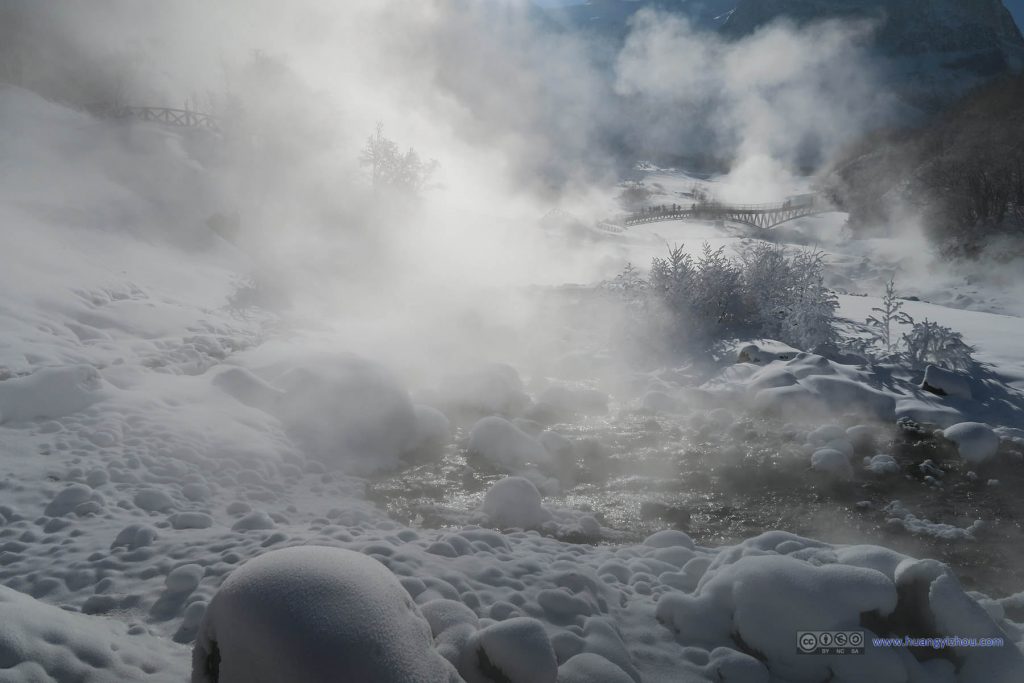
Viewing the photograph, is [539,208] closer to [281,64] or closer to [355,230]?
[281,64]

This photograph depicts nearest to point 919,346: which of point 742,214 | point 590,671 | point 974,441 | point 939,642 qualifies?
point 974,441

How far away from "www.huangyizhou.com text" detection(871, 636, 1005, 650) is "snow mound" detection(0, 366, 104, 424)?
19.4 ft

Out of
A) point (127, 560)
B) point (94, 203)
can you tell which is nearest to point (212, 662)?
point (127, 560)

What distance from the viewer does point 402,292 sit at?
45.6ft

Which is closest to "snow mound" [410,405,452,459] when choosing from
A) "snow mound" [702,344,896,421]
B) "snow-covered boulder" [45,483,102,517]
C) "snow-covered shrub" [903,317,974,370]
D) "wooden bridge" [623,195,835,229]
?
"snow-covered boulder" [45,483,102,517]

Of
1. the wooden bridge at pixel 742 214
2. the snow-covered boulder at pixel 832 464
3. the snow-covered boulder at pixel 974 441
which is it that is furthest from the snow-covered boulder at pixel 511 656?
the wooden bridge at pixel 742 214

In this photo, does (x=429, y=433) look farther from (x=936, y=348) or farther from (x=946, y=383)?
(x=936, y=348)

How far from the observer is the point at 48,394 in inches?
189

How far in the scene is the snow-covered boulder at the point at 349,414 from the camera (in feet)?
17.9

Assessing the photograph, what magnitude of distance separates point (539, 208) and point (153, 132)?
2251 centimetres

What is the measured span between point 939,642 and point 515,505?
2594mm

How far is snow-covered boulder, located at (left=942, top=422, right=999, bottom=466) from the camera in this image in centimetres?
552

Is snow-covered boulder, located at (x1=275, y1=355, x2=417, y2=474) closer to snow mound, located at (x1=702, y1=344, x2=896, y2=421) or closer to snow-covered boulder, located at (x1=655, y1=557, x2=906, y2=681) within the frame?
snow-covered boulder, located at (x1=655, y1=557, x2=906, y2=681)

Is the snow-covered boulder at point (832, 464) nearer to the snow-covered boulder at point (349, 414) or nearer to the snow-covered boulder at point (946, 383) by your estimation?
the snow-covered boulder at point (946, 383)
